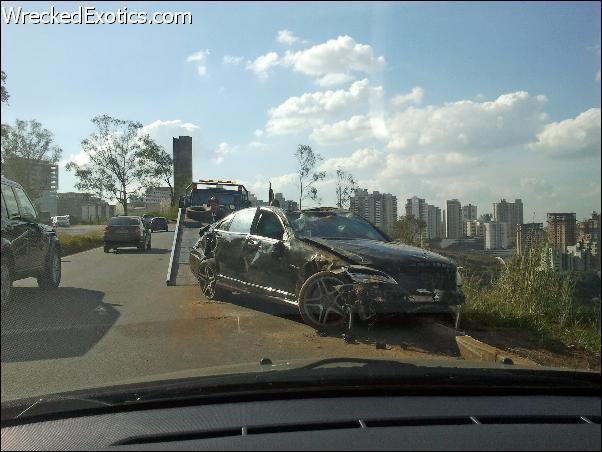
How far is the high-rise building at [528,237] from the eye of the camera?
8883 mm

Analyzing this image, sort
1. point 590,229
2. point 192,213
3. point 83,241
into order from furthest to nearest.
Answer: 1. point 83,241
2. point 192,213
3. point 590,229

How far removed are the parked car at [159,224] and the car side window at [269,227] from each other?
7.04m

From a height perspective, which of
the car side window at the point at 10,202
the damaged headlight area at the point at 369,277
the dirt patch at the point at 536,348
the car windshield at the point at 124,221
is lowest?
the dirt patch at the point at 536,348

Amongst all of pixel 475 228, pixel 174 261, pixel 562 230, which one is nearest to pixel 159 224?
pixel 174 261

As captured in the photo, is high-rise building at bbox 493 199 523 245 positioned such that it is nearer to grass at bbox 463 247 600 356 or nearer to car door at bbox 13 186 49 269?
grass at bbox 463 247 600 356

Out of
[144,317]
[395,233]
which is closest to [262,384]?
[144,317]

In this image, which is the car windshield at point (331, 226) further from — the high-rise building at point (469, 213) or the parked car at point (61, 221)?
the parked car at point (61, 221)

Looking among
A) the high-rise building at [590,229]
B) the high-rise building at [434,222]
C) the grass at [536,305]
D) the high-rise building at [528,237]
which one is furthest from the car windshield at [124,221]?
the high-rise building at [590,229]

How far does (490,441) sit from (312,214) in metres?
6.54

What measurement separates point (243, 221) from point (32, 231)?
3240mm

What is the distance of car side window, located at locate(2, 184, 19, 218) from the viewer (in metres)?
8.49

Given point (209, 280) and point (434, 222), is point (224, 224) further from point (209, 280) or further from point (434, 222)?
point (434, 222)

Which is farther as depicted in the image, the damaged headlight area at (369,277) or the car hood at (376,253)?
the car hood at (376,253)

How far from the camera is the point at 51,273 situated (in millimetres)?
10680
